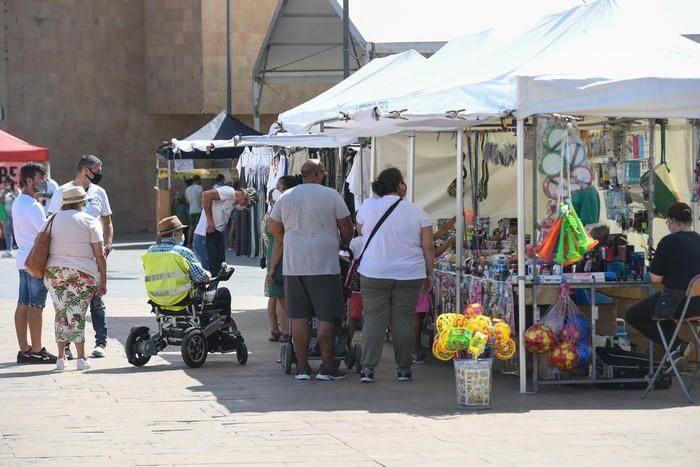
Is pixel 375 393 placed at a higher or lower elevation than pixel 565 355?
lower

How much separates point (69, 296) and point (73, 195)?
88 cm

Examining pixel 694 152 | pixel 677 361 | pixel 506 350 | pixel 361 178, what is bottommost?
pixel 677 361

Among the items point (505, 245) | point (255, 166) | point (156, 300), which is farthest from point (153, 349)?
point (255, 166)

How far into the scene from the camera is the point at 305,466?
25.8 ft

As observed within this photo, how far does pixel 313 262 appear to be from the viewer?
1150cm

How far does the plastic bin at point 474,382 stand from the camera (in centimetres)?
999

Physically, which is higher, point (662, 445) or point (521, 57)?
point (521, 57)

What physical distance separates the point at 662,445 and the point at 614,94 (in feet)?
10.3

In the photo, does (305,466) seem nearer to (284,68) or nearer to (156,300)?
(156,300)

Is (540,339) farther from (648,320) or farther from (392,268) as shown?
(392,268)

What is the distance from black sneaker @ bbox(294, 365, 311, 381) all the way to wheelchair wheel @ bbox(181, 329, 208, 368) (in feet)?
3.80

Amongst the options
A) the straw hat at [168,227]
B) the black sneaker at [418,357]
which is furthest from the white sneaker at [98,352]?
the black sneaker at [418,357]

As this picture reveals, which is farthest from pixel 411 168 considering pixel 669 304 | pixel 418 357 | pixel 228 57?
pixel 228 57

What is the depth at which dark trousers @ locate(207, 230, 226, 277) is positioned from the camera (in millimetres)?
15664
